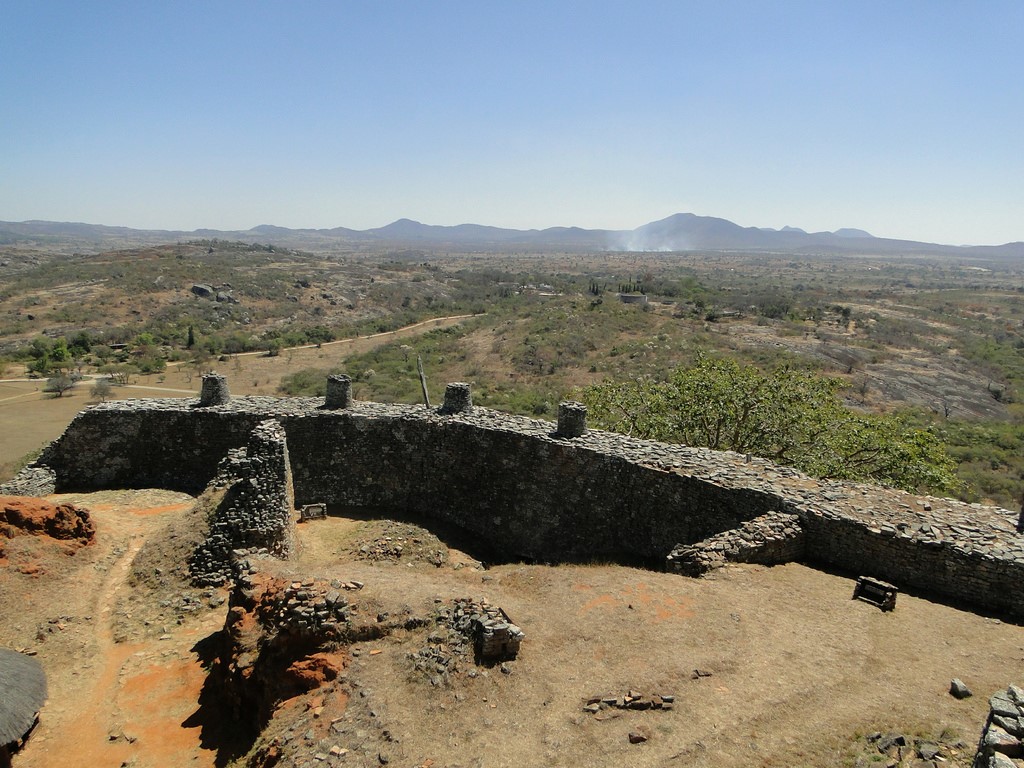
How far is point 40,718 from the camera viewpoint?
28.0ft

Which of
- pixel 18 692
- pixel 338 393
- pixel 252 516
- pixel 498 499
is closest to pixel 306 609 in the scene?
A: pixel 18 692

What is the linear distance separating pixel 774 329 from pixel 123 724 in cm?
4578

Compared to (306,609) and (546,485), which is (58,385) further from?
(306,609)

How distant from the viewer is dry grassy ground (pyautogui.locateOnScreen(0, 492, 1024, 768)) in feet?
20.2

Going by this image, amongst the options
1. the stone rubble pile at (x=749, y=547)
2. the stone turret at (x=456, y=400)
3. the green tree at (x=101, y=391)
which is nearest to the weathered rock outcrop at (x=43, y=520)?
the stone turret at (x=456, y=400)

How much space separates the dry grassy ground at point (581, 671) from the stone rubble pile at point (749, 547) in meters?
0.26

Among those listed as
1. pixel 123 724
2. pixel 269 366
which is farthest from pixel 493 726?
pixel 269 366

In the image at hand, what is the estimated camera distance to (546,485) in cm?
1341

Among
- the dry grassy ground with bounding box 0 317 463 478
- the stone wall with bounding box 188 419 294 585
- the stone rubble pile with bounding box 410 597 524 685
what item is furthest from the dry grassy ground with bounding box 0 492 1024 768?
the dry grassy ground with bounding box 0 317 463 478

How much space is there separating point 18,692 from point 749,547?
1066cm

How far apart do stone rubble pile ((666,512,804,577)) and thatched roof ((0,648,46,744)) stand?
366 inches

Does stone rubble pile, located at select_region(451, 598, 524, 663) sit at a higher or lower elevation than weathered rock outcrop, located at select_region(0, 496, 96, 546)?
higher

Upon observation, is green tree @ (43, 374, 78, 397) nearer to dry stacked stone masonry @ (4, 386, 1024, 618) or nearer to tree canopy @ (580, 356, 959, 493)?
dry stacked stone masonry @ (4, 386, 1024, 618)

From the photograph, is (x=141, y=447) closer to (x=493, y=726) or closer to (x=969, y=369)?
(x=493, y=726)
